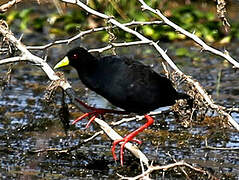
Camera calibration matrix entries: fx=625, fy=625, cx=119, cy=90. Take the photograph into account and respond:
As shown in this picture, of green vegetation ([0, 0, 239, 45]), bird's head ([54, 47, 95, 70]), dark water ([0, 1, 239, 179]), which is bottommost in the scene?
dark water ([0, 1, 239, 179])

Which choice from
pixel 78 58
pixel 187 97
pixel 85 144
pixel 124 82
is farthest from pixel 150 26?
pixel 124 82

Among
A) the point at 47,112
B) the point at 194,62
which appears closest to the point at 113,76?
the point at 47,112

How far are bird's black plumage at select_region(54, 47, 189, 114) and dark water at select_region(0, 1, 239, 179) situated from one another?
52cm

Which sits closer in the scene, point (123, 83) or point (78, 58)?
point (123, 83)

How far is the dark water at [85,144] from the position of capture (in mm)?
5387

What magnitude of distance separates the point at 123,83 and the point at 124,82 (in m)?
0.02

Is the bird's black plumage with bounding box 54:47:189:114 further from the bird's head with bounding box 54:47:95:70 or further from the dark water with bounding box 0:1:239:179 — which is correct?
the dark water with bounding box 0:1:239:179

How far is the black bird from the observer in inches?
186

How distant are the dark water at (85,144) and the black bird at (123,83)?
20.2 inches

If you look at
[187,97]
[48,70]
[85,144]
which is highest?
[48,70]

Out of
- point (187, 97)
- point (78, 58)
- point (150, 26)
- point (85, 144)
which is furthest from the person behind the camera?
point (150, 26)

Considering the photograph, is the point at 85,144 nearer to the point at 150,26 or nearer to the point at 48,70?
the point at 48,70

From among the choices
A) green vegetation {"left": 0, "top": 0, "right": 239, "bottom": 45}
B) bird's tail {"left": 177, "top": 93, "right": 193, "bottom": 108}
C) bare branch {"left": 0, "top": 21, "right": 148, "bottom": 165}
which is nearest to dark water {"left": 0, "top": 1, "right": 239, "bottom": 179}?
bird's tail {"left": 177, "top": 93, "right": 193, "bottom": 108}

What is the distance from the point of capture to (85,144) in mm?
6121
